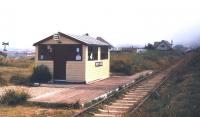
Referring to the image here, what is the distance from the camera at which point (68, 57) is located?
23.9 metres

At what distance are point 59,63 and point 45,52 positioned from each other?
1175 millimetres

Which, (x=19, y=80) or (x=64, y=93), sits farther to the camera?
(x=19, y=80)

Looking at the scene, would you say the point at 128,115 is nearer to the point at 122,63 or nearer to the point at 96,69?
the point at 96,69

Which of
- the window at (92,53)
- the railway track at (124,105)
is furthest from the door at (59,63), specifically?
the railway track at (124,105)

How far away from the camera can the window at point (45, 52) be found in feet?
79.9

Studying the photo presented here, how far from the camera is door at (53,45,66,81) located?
24.0 m

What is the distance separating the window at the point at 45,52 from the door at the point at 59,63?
35cm

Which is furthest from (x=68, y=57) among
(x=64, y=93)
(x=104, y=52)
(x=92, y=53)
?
(x=64, y=93)

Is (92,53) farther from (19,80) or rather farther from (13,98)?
(13,98)

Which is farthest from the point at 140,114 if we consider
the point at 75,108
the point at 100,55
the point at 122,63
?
the point at 122,63

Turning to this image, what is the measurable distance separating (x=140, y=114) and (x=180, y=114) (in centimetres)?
131

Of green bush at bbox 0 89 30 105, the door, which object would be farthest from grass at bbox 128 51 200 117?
the door

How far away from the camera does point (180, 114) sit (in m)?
12.2

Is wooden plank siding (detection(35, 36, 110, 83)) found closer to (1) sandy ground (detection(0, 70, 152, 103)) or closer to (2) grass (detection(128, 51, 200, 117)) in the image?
(1) sandy ground (detection(0, 70, 152, 103))
